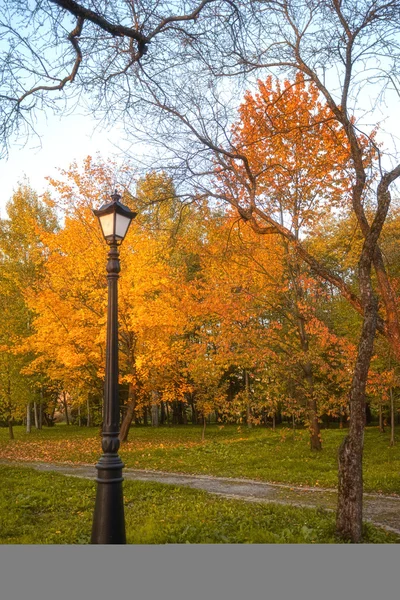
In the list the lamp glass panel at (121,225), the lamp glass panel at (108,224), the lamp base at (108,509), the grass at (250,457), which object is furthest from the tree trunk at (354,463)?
the grass at (250,457)

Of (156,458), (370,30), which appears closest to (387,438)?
(156,458)

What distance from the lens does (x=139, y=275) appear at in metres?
15.8

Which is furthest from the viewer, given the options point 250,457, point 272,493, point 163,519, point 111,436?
point 250,457

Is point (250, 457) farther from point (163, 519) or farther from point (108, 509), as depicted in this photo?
point (108, 509)

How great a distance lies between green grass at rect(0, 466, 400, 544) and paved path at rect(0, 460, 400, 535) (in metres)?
0.84

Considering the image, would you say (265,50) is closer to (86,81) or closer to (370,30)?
(370,30)

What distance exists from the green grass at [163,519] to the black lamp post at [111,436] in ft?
2.21

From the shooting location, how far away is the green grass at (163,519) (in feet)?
19.9

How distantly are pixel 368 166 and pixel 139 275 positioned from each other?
29.1ft

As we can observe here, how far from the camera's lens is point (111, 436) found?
5.59m

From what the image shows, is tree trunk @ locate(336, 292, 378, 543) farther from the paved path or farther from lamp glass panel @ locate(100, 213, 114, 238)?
lamp glass panel @ locate(100, 213, 114, 238)

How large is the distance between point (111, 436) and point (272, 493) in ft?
17.7

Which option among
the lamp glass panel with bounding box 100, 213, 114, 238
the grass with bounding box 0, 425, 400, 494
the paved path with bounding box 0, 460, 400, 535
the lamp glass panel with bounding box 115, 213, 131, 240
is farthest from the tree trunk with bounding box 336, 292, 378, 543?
the grass with bounding box 0, 425, 400, 494

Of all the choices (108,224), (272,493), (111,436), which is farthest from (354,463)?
(108,224)
